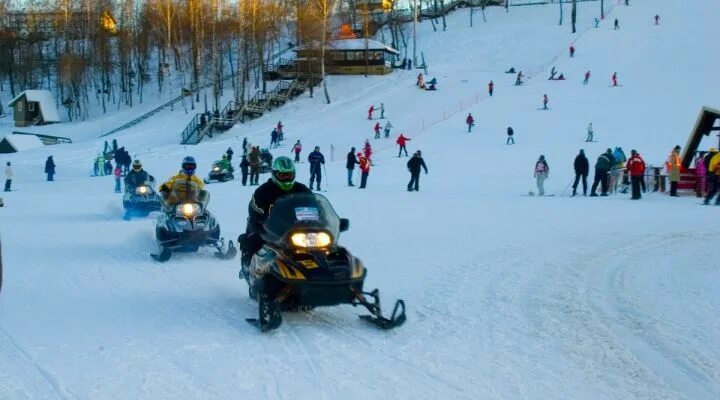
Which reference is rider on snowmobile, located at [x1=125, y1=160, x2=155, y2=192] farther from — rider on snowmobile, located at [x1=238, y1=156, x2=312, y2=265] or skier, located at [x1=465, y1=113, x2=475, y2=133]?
skier, located at [x1=465, y1=113, x2=475, y2=133]

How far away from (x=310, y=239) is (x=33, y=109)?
6836cm

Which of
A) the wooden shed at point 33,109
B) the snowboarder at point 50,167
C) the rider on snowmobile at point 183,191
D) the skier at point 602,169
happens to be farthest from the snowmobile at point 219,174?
the wooden shed at point 33,109

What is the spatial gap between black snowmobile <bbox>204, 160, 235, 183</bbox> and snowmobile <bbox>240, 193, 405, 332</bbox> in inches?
898

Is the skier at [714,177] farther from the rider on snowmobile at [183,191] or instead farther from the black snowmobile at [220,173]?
the black snowmobile at [220,173]

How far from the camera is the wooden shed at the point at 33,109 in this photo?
6762 cm

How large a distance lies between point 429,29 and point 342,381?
271 feet

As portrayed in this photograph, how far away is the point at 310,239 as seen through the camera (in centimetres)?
727

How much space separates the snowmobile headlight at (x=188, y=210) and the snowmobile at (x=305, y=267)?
4783mm

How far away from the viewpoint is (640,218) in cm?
1672

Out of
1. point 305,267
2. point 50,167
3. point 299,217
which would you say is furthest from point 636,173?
point 50,167

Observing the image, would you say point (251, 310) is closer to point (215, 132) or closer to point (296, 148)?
point (296, 148)

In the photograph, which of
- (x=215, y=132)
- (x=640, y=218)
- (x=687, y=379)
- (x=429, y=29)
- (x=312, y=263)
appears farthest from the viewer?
(x=429, y=29)

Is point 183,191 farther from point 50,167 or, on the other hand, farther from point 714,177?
point 50,167

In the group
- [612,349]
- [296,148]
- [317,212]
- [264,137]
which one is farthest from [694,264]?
[264,137]
